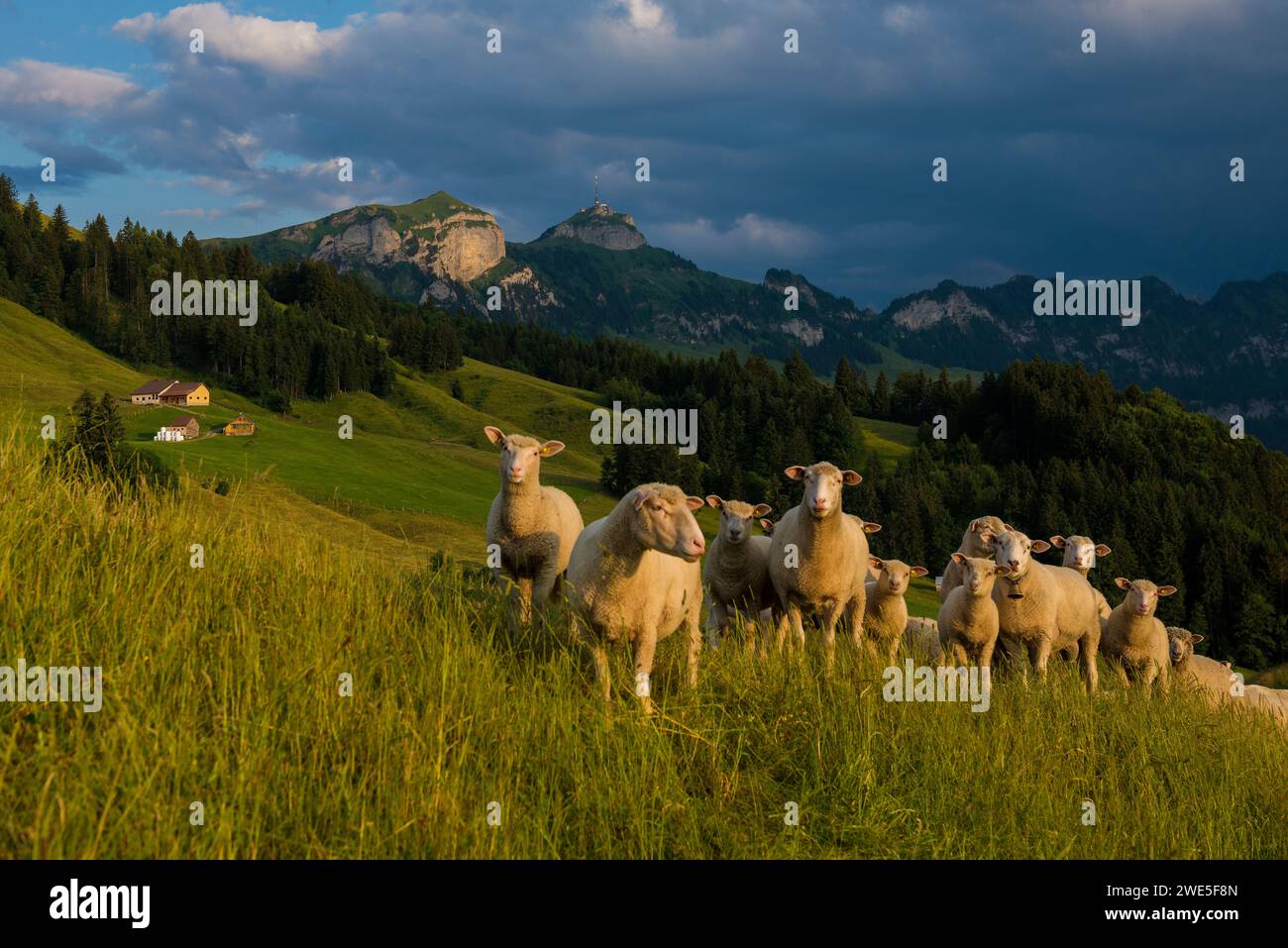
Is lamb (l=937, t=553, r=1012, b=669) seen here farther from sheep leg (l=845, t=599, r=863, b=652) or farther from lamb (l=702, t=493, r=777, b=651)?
lamb (l=702, t=493, r=777, b=651)

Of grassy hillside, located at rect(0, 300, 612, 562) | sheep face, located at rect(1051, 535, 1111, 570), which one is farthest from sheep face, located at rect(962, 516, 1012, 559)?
grassy hillside, located at rect(0, 300, 612, 562)

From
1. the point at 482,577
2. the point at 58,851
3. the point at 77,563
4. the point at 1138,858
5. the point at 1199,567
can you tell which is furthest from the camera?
the point at 1199,567

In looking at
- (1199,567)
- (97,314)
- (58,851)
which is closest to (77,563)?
(58,851)

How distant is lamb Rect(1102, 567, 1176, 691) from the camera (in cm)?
1788

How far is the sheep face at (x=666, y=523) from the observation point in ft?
28.1

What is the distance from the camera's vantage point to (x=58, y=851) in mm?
5129

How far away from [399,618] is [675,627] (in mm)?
2829

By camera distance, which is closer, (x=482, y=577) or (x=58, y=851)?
(x=58, y=851)

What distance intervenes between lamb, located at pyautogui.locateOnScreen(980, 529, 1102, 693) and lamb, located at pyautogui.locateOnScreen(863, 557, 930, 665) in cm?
148

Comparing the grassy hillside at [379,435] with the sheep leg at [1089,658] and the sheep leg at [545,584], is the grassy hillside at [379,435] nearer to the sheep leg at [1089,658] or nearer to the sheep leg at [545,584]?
the sheep leg at [1089,658]

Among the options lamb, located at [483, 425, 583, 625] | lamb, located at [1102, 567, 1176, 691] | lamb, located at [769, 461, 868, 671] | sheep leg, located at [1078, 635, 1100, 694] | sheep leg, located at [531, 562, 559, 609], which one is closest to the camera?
sheep leg, located at [531, 562, 559, 609]

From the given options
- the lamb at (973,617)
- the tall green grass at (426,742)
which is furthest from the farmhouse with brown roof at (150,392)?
the tall green grass at (426,742)

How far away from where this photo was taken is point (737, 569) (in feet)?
47.9
